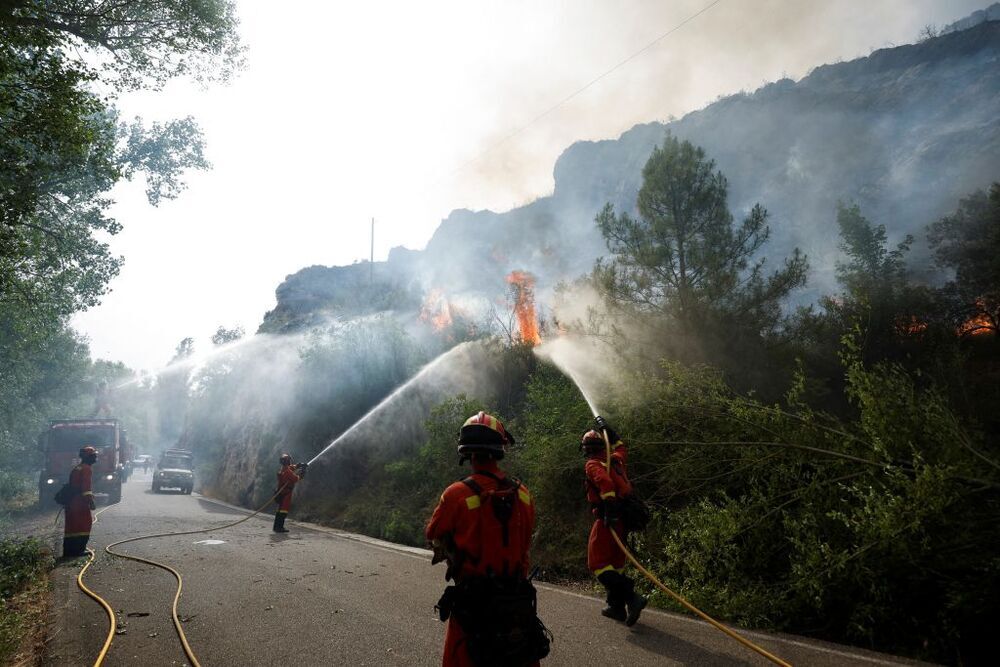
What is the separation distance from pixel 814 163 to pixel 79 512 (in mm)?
116035

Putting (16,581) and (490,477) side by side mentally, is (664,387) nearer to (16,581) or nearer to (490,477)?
(490,477)

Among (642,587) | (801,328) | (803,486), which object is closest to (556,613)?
(642,587)

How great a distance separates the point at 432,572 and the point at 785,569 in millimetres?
5019

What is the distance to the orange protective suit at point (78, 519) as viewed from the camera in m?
9.25

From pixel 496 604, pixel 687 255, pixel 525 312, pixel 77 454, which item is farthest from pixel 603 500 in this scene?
pixel 77 454

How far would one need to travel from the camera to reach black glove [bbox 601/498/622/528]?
5.08 meters

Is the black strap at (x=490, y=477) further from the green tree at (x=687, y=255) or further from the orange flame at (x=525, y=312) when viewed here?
the orange flame at (x=525, y=312)

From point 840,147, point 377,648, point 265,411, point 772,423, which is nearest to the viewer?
point 377,648

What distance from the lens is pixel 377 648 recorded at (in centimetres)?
476

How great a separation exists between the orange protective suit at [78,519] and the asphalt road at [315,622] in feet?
2.20

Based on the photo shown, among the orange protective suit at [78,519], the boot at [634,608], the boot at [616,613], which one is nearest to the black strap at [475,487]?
the boot at [634,608]

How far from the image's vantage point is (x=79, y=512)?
9.34m

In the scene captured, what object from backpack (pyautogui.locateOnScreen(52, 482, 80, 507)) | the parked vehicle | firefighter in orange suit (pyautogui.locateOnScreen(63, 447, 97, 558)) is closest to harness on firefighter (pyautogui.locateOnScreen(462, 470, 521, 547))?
firefighter in orange suit (pyautogui.locateOnScreen(63, 447, 97, 558))

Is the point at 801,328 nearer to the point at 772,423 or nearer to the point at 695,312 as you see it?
the point at 695,312
